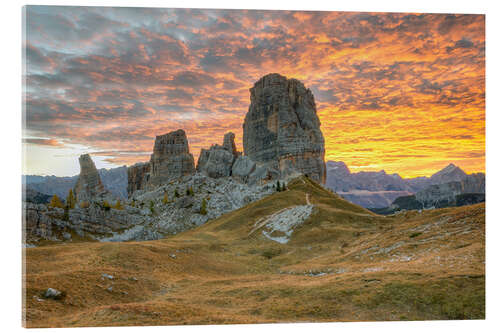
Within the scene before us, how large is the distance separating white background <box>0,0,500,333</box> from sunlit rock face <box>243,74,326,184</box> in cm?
13002

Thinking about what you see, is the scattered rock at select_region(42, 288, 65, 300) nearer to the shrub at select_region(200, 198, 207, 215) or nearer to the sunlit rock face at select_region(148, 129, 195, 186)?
the shrub at select_region(200, 198, 207, 215)

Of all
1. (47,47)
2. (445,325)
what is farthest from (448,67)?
(47,47)

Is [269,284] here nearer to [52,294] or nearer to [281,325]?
[281,325]

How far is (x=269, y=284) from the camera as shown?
21203mm

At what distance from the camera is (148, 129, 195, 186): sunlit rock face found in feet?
539

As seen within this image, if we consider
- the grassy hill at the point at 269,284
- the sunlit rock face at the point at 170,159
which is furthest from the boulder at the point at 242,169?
the grassy hill at the point at 269,284

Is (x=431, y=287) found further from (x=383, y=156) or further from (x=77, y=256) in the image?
(x=77, y=256)

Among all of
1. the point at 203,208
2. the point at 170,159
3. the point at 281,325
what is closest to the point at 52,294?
the point at 281,325

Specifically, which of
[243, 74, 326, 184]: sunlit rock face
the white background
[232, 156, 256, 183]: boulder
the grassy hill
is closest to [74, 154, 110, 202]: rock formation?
[232, 156, 256, 183]: boulder

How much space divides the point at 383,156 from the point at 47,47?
107ft

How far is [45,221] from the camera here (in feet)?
167

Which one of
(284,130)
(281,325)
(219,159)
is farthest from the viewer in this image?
(284,130)

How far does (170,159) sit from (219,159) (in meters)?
29.6

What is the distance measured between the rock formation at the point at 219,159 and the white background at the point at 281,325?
13375 cm
